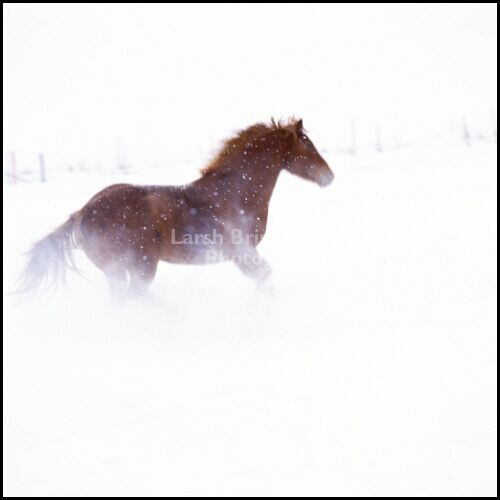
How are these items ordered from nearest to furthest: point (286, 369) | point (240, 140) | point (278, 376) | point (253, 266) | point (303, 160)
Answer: point (278, 376)
point (286, 369)
point (253, 266)
point (240, 140)
point (303, 160)

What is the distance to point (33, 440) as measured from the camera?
3.04 metres

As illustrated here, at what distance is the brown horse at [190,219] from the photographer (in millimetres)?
4812

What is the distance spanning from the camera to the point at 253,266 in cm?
531

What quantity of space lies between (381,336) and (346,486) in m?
2.05

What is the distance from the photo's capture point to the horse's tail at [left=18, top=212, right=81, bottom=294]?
491cm

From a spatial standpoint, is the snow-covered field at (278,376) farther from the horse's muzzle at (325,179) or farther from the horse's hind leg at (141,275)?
the horse's muzzle at (325,179)

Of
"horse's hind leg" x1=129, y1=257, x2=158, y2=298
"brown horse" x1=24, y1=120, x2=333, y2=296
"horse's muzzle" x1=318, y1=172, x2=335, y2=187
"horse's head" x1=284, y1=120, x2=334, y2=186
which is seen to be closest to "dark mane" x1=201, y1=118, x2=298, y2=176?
"brown horse" x1=24, y1=120, x2=333, y2=296

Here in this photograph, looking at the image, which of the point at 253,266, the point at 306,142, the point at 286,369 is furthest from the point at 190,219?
the point at 286,369

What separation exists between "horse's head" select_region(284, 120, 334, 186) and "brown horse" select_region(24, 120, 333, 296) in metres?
0.01

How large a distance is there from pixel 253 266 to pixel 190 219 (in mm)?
910

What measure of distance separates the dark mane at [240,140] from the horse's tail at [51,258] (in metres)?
1.63

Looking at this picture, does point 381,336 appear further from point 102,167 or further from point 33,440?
point 102,167

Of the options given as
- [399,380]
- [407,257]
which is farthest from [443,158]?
[399,380]

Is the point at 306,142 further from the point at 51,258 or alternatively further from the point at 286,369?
the point at 51,258
